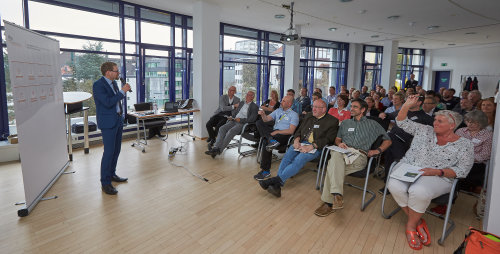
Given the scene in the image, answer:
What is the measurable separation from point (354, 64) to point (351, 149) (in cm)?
1105

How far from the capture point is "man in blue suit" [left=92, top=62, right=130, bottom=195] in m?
3.26

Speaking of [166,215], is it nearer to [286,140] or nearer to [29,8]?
[286,140]

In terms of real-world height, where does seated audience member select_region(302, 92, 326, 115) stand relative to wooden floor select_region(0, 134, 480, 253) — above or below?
above

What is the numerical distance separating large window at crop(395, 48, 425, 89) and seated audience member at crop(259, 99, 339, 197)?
13.1 metres

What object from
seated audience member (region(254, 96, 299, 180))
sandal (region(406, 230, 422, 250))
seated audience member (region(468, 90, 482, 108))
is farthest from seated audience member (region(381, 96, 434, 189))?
seated audience member (region(468, 90, 482, 108))

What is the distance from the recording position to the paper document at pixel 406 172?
8.54 ft

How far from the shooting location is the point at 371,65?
13.7m

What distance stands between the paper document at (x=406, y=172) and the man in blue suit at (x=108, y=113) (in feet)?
10.7

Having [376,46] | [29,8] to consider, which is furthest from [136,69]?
[376,46]

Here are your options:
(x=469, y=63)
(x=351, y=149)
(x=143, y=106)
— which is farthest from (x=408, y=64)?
(x=143, y=106)

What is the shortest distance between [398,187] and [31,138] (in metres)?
3.95

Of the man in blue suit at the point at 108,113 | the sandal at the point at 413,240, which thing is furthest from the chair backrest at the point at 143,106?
the sandal at the point at 413,240

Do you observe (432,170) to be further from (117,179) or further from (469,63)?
(469,63)

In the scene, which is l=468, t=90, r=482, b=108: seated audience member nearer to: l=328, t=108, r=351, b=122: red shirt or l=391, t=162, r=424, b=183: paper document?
l=328, t=108, r=351, b=122: red shirt
